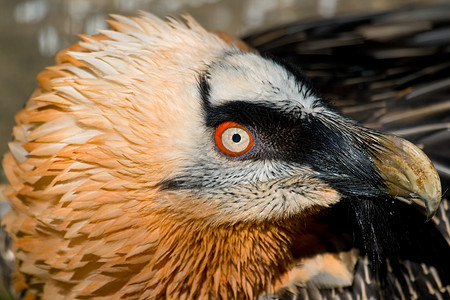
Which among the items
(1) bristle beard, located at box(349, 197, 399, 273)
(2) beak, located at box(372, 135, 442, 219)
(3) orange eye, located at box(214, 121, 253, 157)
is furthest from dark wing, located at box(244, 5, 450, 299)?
(3) orange eye, located at box(214, 121, 253, 157)

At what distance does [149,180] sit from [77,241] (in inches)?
18.3

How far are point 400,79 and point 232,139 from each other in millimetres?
1820

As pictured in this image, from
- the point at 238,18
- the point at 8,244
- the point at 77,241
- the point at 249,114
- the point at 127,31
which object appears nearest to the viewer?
the point at 249,114

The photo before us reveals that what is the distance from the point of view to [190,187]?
2.51 m

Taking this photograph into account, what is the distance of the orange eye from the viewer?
2451mm

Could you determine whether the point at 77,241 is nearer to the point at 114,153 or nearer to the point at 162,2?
the point at 114,153

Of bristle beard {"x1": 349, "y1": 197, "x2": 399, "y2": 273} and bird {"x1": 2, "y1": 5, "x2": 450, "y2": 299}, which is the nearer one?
bird {"x1": 2, "y1": 5, "x2": 450, "y2": 299}

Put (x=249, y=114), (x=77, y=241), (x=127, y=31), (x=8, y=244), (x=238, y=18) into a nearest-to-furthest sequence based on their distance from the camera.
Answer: (x=249, y=114)
(x=77, y=241)
(x=127, y=31)
(x=8, y=244)
(x=238, y=18)

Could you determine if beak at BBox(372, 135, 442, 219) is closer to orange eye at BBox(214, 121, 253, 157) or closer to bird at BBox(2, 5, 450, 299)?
bird at BBox(2, 5, 450, 299)

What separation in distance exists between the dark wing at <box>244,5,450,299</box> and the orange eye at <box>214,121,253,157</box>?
940 millimetres

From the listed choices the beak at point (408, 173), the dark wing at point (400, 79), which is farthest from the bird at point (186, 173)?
the dark wing at point (400, 79)

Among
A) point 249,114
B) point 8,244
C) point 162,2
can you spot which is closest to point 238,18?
point 162,2

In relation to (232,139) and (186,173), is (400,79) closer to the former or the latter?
(232,139)

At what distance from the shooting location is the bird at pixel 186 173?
2469 mm
